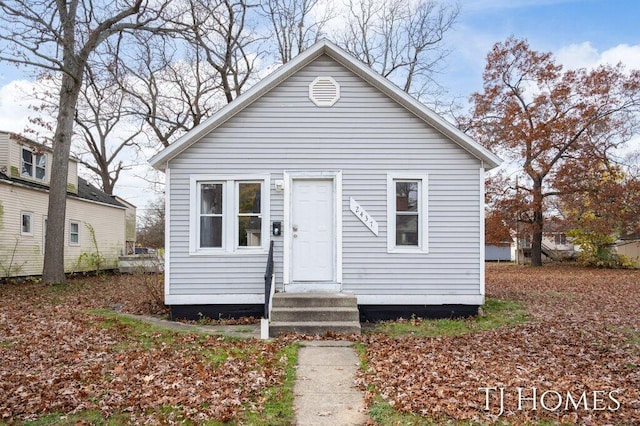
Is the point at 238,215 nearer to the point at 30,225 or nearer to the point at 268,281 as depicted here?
the point at 268,281

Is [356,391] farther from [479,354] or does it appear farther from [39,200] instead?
[39,200]

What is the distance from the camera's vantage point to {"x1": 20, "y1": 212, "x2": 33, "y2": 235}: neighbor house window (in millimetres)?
18750

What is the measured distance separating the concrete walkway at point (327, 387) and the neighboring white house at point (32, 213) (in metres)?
15.2

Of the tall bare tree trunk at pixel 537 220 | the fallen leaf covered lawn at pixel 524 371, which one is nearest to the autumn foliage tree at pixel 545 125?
the tall bare tree trunk at pixel 537 220

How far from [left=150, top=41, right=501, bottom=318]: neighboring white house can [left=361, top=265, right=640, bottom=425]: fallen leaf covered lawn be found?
1.72 m

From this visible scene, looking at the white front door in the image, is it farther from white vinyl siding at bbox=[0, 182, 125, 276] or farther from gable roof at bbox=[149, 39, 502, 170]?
white vinyl siding at bbox=[0, 182, 125, 276]

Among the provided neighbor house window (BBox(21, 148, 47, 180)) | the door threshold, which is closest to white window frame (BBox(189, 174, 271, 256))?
the door threshold

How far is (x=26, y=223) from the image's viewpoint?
19125 mm

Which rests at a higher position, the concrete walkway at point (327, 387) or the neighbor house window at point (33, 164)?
the neighbor house window at point (33, 164)

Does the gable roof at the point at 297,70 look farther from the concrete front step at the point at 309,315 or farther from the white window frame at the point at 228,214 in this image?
the concrete front step at the point at 309,315

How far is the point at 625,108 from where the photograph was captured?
2467 centimetres

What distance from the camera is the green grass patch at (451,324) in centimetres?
880

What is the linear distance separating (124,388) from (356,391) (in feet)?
8.65

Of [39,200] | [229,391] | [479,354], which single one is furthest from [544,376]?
[39,200]
